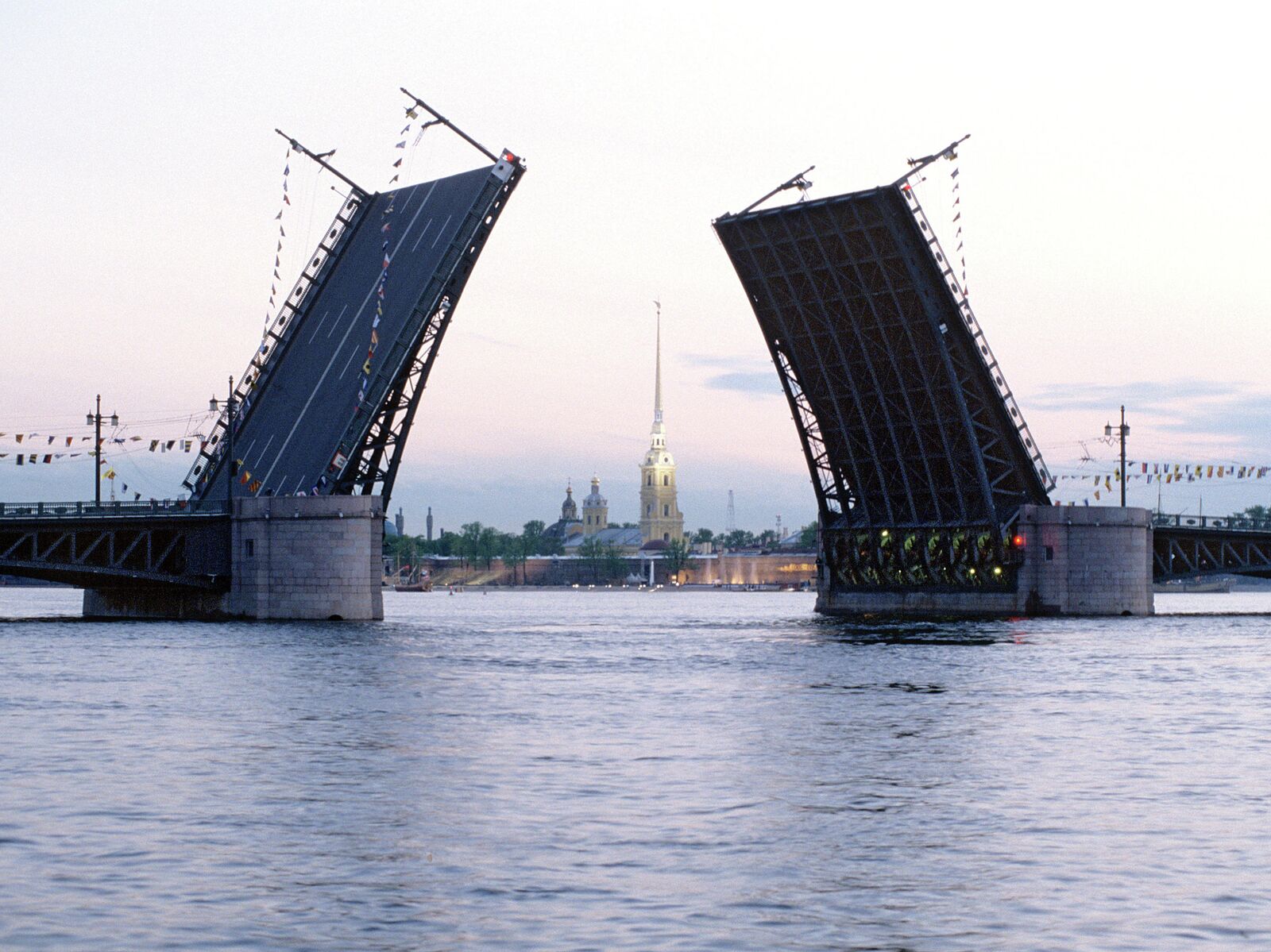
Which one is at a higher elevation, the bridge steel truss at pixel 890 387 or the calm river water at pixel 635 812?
the bridge steel truss at pixel 890 387

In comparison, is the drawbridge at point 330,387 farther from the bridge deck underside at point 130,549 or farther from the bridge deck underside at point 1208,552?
the bridge deck underside at point 1208,552

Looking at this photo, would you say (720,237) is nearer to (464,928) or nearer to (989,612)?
(989,612)

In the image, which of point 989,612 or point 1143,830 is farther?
point 989,612

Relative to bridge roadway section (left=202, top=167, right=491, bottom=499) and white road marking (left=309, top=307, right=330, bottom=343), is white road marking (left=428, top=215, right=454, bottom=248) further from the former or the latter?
white road marking (left=309, top=307, right=330, bottom=343)

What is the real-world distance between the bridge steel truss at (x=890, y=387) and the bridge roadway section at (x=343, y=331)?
9945 mm

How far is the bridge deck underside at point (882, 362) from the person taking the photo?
6266 cm

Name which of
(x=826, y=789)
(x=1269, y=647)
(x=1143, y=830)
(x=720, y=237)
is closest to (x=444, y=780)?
(x=826, y=789)

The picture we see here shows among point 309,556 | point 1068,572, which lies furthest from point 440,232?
point 1068,572

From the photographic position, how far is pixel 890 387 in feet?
226

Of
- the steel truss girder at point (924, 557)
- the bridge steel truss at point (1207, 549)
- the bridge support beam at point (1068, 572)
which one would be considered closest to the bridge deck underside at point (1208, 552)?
the bridge steel truss at point (1207, 549)

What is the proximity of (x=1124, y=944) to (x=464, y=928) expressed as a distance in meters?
4.44

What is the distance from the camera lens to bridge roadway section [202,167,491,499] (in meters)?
63.5

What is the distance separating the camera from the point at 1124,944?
12.8m

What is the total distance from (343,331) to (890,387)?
63.6ft
